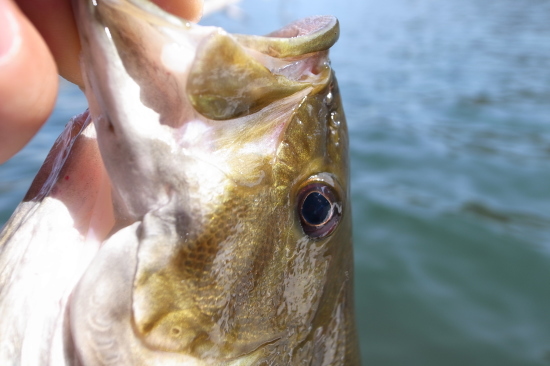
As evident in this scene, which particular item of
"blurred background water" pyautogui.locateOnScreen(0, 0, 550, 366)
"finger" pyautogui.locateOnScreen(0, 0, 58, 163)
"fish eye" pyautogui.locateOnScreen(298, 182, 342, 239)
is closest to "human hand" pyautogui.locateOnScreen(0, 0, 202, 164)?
"finger" pyautogui.locateOnScreen(0, 0, 58, 163)

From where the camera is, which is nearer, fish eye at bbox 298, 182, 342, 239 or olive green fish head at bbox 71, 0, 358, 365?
olive green fish head at bbox 71, 0, 358, 365

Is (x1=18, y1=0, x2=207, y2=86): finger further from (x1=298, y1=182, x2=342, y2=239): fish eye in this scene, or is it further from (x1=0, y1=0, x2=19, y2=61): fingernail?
(x1=298, y1=182, x2=342, y2=239): fish eye

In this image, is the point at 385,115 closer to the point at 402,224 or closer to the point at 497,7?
the point at 402,224

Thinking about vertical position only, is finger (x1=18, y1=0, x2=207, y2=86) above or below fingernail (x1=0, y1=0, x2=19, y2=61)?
above

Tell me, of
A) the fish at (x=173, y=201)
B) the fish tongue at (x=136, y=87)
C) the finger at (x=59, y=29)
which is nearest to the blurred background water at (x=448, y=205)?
the fish at (x=173, y=201)

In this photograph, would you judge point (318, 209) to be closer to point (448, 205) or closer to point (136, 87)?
point (136, 87)

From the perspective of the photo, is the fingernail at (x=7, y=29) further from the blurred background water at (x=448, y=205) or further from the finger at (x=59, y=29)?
the blurred background water at (x=448, y=205)

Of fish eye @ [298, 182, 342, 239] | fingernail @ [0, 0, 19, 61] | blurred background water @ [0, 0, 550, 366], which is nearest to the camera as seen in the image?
fingernail @ [0, 0, 19, 61]

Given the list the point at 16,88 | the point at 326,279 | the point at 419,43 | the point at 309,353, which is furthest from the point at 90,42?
the point at 419,43

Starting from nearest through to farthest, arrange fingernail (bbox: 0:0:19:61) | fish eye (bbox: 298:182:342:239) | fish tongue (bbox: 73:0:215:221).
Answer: fingernail (bbox: 0:0:19:61), fish tongue (bbox: 73:0:215:221), fish eye (bbox: 298:182:342:239)
